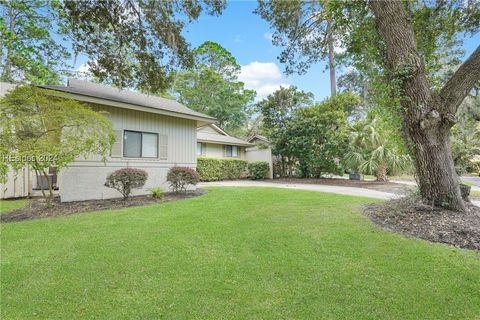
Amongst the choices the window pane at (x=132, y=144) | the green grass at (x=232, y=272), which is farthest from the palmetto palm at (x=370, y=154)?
the window pane at (x=132, y=144)

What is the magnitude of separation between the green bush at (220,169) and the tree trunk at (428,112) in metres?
12.2

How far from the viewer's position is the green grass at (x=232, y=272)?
2.51 meters

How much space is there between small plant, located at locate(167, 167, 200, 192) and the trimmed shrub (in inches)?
336

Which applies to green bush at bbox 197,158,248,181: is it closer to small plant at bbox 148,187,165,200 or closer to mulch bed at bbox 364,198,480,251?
small plant at bbox 148,187,165,200

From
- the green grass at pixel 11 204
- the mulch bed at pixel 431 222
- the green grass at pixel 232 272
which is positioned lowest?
the green grass at pixel 232 272

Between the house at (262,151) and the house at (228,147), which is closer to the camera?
the house at (262,151)

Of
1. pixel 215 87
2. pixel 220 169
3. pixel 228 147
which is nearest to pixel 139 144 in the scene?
pixel 220 169

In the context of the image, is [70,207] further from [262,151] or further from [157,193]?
[262,151]

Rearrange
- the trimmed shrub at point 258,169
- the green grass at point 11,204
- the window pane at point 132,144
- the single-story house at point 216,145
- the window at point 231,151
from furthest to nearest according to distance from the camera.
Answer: the window at point 231,151 < the single-story house at point 216,145 < the trimmed shrub at point 258,169 < the window pane at point 132,144 < the green grass at point 11,204

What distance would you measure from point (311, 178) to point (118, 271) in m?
14.7

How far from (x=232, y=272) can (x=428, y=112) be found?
4.93 metres

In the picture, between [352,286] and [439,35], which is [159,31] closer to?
[439,35]

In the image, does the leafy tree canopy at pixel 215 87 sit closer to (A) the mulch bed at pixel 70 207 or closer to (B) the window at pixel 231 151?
Answer: (B) the window at pixel 231 151

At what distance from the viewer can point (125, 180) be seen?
8.18m
